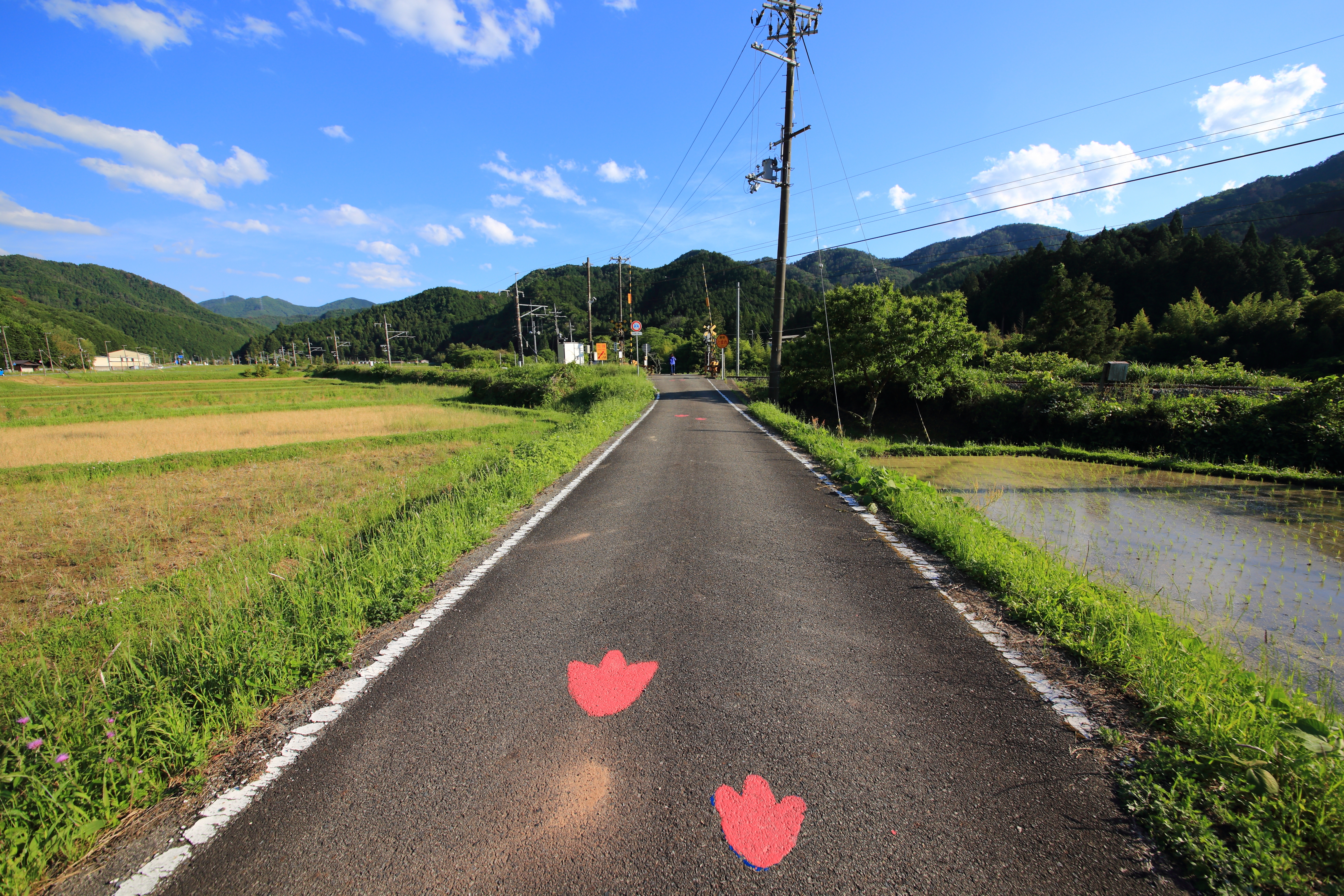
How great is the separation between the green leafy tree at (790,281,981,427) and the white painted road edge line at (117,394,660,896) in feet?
67.4

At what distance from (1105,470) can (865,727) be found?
1320cm

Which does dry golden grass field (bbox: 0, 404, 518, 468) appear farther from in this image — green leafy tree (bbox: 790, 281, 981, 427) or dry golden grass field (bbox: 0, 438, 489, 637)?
green leafy tree (bbox: 790, 281, 981, 427)

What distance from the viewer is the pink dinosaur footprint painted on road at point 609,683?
284cm

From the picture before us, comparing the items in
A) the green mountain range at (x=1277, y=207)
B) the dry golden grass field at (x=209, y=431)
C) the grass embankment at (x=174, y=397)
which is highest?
the green mountain range at (x=1277, y=207)

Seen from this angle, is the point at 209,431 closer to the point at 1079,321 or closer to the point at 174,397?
the point at 174,397

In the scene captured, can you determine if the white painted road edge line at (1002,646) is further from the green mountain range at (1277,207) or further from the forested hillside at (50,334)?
the forested hillside at (50,334)

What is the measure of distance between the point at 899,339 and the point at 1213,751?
2189 centimetres

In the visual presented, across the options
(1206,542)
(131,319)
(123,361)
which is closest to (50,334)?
(123,361)

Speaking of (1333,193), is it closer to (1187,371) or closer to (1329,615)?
(1187,371)

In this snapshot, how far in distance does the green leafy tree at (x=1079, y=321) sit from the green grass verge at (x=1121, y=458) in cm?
2892

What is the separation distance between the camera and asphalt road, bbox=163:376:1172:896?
187 centimetres

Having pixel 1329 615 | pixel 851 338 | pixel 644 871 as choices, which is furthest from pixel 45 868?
pixel 851 338

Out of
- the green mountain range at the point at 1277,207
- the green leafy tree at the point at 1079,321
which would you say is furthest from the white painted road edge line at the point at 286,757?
the green mountain range at the point at 1277,207

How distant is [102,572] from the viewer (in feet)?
20.4
